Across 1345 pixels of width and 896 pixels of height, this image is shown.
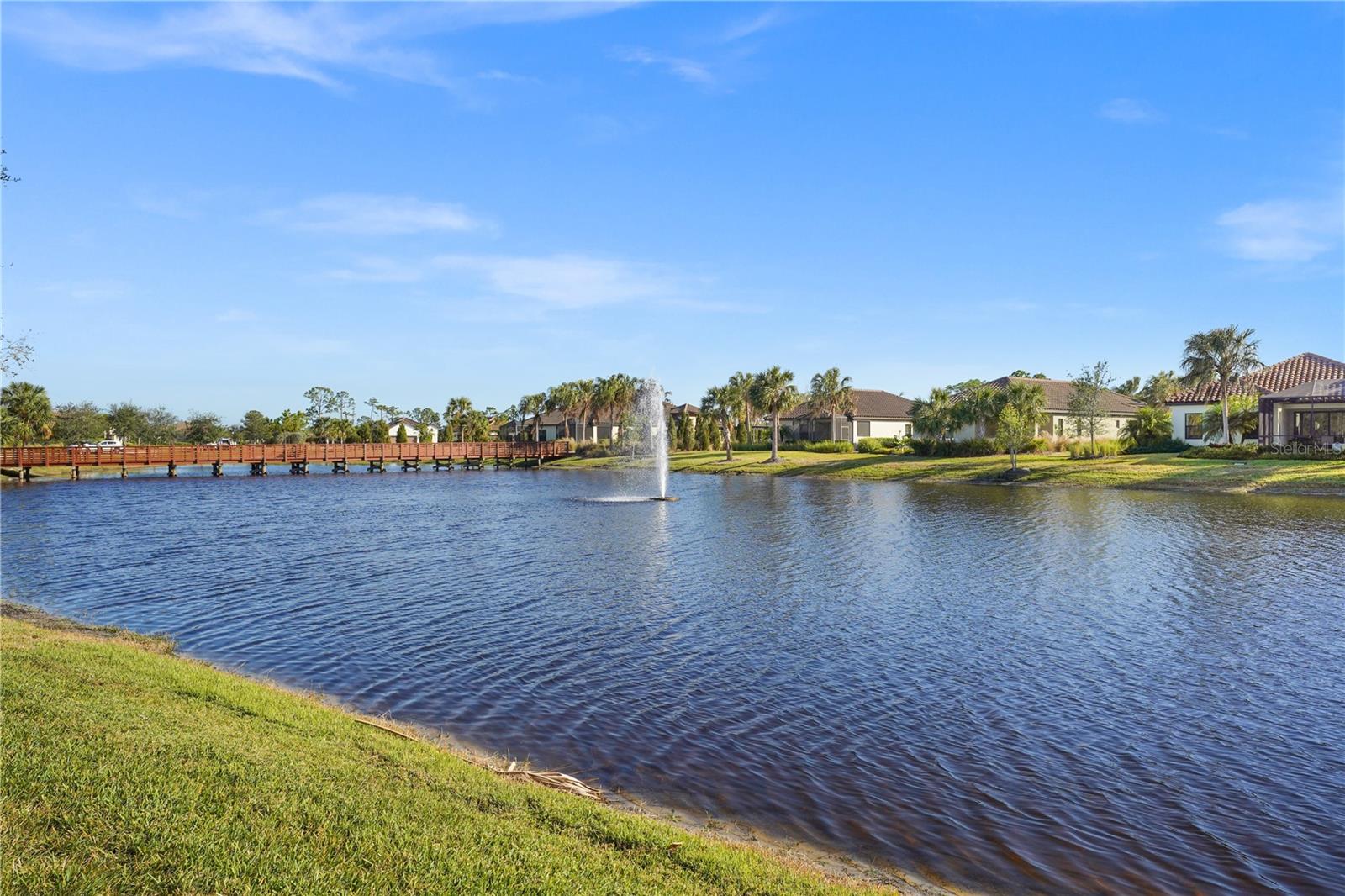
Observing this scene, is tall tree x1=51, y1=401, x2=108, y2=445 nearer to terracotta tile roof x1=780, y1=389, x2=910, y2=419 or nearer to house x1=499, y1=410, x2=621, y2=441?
house x1=499, y1=410, x2=621, y2=441

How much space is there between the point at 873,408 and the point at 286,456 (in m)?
65.3

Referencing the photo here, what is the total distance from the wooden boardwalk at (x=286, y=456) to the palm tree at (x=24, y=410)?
6.04m

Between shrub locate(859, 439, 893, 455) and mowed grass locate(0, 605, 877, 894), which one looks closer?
mowed grass locate(0, 605, 877, 894)

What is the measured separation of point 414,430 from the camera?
170750mm

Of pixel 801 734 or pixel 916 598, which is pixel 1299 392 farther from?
pixel 801 734

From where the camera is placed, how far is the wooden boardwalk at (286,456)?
80.1 meters

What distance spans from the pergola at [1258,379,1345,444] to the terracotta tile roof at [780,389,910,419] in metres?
38.6

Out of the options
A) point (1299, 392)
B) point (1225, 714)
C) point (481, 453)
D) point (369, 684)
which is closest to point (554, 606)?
point (369, 684)

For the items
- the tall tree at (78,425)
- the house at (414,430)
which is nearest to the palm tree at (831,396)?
the house at (414,430)

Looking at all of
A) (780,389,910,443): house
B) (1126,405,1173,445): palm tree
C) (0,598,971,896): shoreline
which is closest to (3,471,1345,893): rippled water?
(0,598,971,896): shoreline

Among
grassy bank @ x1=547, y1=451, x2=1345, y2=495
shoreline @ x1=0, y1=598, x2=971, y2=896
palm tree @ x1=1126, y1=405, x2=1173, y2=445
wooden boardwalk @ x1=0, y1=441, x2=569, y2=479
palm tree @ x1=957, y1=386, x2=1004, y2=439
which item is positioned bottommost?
shoreline @ x1=0, y1=598, x2=971, y2=896

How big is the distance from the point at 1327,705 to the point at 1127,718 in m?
3.37

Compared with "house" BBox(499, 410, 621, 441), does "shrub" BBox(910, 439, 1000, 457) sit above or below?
below

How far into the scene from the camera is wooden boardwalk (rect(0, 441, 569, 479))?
3155 inches
